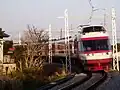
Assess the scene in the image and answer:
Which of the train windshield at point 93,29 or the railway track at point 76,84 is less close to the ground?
the train windshield at point 93,29

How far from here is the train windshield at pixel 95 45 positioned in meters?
30.3

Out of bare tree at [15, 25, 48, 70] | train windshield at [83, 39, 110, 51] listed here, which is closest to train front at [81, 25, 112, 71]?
train windshield at [83, 39, 110, 51]

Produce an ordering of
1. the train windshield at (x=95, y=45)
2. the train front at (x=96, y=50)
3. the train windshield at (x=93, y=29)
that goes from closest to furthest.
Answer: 1. the train front at (x=96, y=50)
2. the train windshield at (x=95, y=45)
3. the train windshield at (x=93, y=29)

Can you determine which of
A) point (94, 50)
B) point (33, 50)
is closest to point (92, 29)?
point (94, 50)

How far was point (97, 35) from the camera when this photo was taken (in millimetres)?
30406

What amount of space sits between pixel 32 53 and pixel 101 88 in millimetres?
15830

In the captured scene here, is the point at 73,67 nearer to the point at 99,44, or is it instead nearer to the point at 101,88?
the point at 99,44

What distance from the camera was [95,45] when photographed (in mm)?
30312

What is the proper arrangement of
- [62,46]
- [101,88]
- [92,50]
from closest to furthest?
[101,88], [92,50], [62,46]

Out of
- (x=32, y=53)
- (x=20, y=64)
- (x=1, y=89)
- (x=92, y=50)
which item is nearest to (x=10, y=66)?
(x=20, y=64)

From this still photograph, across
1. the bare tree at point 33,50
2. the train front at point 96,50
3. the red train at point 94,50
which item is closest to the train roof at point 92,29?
the red train at point 94,50

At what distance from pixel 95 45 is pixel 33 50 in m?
7.19

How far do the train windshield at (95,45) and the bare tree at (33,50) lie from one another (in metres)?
4.41

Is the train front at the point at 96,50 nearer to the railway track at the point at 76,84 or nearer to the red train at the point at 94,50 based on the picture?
the red train at the point at 94,50
